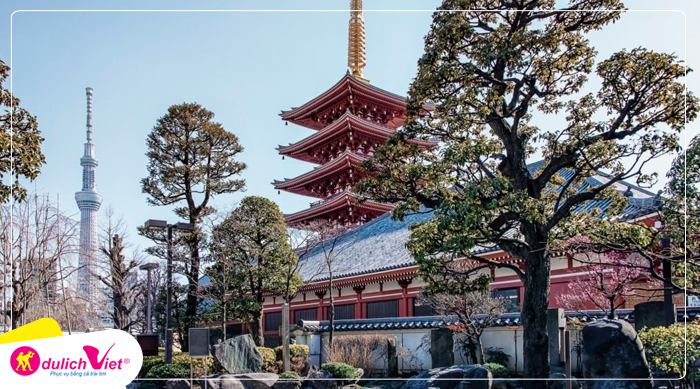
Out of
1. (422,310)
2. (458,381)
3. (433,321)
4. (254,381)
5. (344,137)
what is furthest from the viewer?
(344,137)

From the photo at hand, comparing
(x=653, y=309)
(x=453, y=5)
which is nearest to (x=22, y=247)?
(x=453, y=5)

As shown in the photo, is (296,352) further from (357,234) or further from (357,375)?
(357,234)

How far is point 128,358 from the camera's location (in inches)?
258

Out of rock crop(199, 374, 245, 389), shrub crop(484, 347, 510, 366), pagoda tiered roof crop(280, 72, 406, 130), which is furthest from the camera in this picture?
pagoda tiered roof crop(280, 72, 406, 130)

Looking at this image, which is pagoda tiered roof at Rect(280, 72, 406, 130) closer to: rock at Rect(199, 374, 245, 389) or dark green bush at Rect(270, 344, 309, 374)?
dark green bush at Rect(270, 344, 309, 374)

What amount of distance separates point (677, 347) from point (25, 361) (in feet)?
23.4

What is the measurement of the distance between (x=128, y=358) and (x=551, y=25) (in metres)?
6.59

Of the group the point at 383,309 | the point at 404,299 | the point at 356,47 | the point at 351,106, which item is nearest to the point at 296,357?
the point at 404,299

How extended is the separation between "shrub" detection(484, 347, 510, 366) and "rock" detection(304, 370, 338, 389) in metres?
3.23

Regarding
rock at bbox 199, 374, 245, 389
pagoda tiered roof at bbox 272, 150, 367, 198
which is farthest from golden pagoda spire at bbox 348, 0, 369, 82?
rock at bbox 199, 374, 245, 389

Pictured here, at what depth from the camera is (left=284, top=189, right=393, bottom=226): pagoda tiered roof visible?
24.9m

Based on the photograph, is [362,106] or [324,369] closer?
[324,369]

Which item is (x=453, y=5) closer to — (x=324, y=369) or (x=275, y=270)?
(x=324, y=369)

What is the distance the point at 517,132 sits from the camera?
29.5ft
